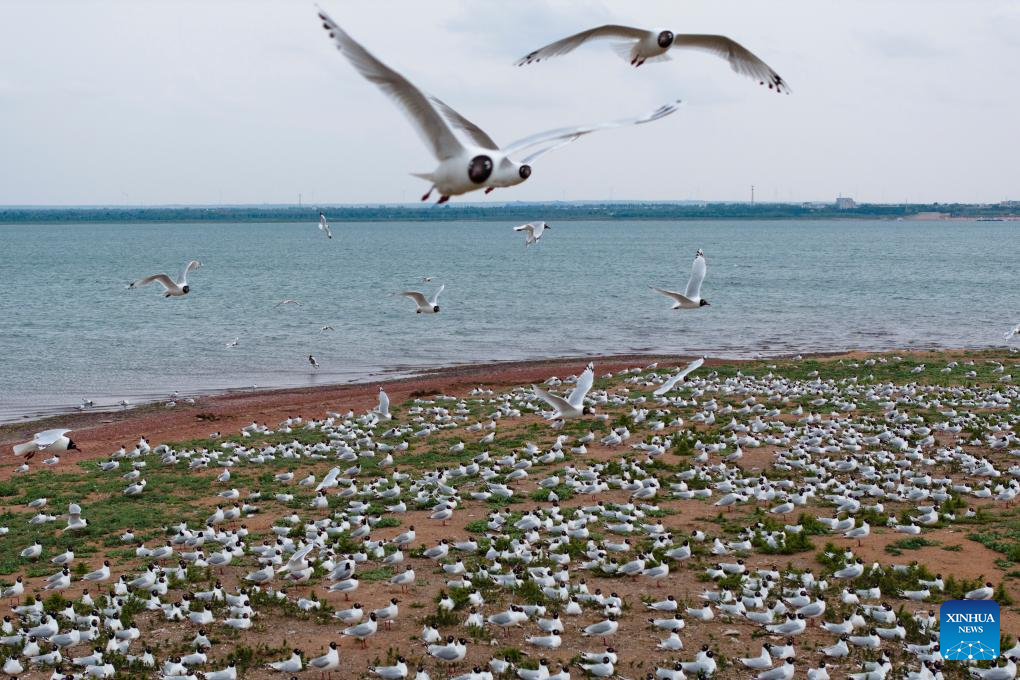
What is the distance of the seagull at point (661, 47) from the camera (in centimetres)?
902

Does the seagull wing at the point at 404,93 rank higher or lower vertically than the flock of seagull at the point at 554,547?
higher

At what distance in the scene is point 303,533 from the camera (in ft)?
51.0

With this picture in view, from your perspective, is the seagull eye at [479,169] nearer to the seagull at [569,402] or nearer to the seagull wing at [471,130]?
the seagull wing at [471,130]

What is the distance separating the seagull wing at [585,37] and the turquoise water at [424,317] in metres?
30.5

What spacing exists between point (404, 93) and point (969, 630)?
328 inches

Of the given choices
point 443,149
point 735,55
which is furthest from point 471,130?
point 735,55

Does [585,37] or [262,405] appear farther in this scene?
[262,405]

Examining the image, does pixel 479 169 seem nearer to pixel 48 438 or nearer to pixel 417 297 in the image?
pixel 48 438

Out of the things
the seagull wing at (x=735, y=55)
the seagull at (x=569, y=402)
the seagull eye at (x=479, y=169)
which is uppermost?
the seagull wing at (x=735, y=55)

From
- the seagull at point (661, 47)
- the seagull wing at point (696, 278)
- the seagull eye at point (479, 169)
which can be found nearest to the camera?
the seagull eye at point (479, 169)

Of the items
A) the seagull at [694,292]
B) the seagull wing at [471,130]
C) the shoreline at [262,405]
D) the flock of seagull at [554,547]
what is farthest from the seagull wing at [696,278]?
the shoreline at [262,405]

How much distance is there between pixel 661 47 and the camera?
9.40 meters

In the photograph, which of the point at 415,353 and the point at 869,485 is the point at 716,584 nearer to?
the point at 869,485

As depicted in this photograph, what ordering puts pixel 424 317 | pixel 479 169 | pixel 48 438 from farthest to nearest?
pixel 424 317, pixel 48 438, pixel 479 169
